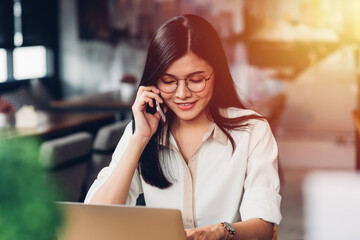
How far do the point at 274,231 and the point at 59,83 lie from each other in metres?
7.16

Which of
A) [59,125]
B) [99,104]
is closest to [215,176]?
[59,125]

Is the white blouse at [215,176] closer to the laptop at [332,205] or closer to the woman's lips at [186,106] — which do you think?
the woman's lips at [186,106]

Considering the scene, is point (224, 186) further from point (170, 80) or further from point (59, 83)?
point (59, 83)

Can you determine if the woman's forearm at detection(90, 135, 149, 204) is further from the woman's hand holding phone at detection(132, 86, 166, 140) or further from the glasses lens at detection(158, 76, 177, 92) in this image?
the glasses lens at detection(158, 76, 177, 92)

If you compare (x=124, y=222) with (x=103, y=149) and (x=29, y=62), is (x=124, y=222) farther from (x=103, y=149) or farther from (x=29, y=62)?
(x=29, y=62)

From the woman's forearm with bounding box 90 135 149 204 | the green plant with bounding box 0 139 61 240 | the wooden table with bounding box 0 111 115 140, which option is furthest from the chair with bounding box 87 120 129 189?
the green plant with bounding box 0 139 61 240

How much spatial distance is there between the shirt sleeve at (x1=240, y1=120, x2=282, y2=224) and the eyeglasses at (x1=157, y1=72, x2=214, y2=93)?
0.21m

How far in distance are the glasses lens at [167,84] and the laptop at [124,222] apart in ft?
2.32

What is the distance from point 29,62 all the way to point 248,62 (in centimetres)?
278

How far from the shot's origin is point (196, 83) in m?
1.65

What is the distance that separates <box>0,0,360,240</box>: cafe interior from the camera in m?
6.74

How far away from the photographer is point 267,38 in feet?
25.2

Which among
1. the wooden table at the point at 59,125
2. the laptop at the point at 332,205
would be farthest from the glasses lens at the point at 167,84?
the laptop at the point at 332,205

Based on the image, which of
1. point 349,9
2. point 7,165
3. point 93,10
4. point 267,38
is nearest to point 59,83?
point 93,10
